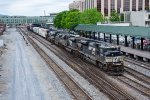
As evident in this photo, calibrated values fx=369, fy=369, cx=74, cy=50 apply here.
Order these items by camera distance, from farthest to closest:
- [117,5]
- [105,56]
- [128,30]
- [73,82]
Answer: [117,5] < [128,30] < [105,56] < [73,82]

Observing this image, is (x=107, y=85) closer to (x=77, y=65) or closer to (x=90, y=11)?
(x=77, y=65)

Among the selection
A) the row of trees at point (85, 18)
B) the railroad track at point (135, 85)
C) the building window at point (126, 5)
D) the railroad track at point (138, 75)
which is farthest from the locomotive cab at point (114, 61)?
the building window at point (126, 5)

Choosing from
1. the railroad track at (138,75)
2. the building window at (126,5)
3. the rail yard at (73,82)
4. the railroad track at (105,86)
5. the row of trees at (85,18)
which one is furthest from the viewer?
the building window at (126,5)

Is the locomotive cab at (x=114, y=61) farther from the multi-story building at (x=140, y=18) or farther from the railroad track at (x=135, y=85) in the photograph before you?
the multi-story building at (x=140, y=18)


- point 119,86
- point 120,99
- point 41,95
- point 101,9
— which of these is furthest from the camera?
point 101,9

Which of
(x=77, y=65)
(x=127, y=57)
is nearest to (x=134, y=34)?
(x=127, y=57)

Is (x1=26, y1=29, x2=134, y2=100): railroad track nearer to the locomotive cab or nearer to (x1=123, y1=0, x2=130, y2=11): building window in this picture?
the locomotive cab

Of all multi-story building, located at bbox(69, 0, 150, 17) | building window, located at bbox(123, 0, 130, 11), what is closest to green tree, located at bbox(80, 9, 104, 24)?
multi-story building, located at bbox(69, 0, 150, 17)

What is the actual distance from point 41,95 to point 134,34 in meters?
27.2

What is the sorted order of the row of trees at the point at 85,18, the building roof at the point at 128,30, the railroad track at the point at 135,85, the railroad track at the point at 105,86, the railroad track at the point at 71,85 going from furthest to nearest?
the row of trees at the point at 85,18 < the building roof at the point at 128,30 < the railroad track at the point at 135,85 < the railroad track at the point at 71,85 < the railroad track at the point at 105,86

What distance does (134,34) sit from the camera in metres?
50.8

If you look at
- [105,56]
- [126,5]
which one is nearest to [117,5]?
[126,5]

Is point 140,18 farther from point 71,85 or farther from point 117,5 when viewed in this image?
point 71,85

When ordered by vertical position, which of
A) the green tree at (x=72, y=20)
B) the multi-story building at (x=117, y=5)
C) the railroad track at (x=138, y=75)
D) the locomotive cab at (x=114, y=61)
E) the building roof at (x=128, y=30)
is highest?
the multi-story building at (x=117, y=5)
